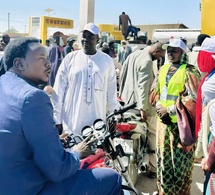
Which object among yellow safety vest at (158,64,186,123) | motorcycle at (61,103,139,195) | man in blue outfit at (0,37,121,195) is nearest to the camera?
man in blue outfit at (0,37,121,195)

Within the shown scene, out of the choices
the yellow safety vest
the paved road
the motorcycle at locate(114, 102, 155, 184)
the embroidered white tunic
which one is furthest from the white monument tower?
the yellow safety vest

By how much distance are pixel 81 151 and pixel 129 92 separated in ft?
9.07

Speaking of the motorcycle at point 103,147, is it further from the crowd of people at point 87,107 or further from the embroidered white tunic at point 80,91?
the embroidered white tunic at point 80,91

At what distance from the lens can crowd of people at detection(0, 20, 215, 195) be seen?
154 cm

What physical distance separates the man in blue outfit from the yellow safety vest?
1588 mm

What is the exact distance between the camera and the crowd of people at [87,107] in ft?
5.05

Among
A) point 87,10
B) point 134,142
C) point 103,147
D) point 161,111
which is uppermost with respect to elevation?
point 87,10

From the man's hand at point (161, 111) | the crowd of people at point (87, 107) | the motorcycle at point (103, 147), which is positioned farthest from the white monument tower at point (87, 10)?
the motorcycle at point (103, 147)

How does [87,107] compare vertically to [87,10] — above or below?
below

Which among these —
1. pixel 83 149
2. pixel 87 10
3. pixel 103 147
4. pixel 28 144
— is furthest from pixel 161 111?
pixel 87 10

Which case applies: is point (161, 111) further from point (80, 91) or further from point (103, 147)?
point (103, 147)

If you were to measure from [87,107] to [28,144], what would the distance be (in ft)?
4.79

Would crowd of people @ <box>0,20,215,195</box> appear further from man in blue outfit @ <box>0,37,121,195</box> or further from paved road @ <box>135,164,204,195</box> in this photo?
paved road @ <box>135,164,204,195</box>

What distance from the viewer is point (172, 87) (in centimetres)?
303
